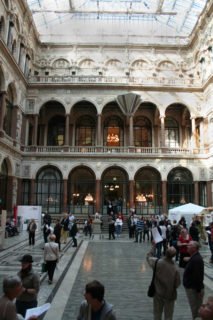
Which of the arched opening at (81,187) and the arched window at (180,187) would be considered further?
the arched opening at (81,187)

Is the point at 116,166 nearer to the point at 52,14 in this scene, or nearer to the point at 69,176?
the point at 69,176

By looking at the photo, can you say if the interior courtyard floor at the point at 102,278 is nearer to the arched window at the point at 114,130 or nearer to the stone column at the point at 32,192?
the stone column at the point at 32,192

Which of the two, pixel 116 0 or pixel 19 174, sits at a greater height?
pixel 116 0

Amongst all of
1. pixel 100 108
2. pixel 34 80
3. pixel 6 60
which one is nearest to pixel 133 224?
pixel 100 108

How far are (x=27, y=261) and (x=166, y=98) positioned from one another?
3047 cm

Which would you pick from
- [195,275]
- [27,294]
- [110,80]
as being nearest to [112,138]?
[110,80]

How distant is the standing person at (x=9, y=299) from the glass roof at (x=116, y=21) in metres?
35.5

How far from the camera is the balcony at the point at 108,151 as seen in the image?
3184 cm

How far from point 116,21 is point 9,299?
1584 inches

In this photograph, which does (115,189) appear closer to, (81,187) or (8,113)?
(81,187)

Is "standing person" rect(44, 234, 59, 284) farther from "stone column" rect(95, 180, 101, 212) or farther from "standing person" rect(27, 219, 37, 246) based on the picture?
"stone column" rect(95, 180, 101, 212)

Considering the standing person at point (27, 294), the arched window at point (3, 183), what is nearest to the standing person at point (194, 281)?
the standing person at point (27, 294)

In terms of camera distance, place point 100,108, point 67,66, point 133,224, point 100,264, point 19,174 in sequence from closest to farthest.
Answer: point 100,264, point 133,224, point 19,174, point 100,108, point 67,66

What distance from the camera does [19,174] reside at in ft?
102
